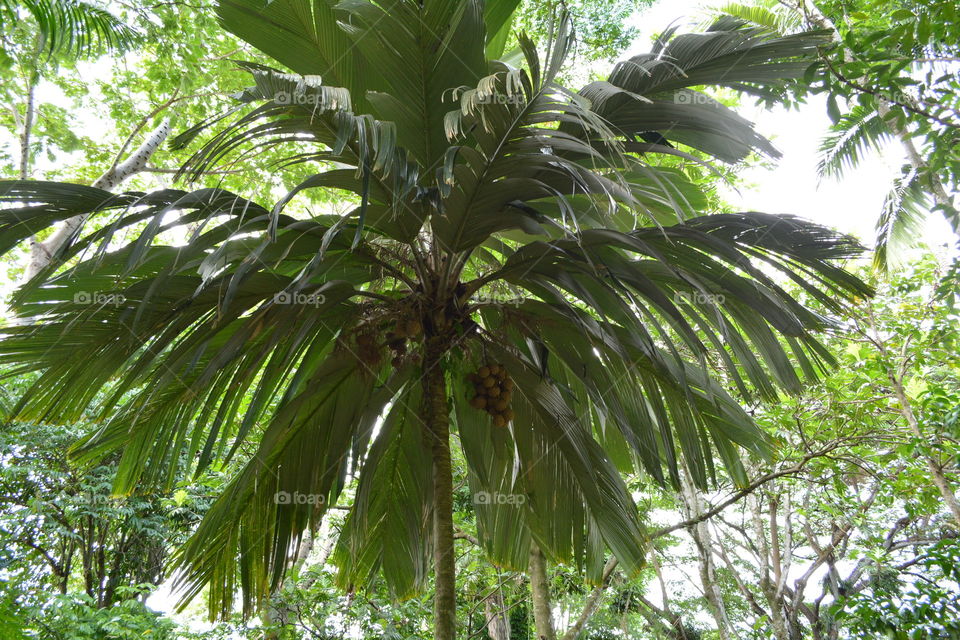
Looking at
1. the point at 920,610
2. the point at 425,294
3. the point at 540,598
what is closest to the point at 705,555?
the point at 540,598

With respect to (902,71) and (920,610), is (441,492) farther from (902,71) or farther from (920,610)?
(902,71)

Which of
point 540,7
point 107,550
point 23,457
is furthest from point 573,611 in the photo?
point 540,7

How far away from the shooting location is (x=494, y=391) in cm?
251

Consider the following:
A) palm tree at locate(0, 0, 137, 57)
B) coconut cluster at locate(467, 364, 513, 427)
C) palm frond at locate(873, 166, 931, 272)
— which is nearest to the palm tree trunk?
coconut cluster at locate(467, 364, 513, 427)

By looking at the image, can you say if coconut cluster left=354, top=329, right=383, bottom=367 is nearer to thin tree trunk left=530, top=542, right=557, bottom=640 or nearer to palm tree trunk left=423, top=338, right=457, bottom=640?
palm tree trunk left=423, top=338, right=457, bottom=640

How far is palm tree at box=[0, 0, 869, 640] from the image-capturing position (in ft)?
6.92

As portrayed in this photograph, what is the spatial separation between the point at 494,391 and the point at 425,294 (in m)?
0.50

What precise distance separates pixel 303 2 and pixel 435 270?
119 cm

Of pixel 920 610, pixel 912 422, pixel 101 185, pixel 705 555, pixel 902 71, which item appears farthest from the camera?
pixel 705 555

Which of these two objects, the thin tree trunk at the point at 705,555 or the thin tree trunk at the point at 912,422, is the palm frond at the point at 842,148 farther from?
the thin tree trunk at the point at 705,555

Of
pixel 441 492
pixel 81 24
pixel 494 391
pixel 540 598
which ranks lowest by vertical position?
pixel 540 598

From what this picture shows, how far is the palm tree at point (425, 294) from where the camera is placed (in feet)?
6.92

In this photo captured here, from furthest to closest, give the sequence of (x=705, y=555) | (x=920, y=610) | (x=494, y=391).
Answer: (x=705, y=555)
(x=920, y=610)
(x=494, y=391)

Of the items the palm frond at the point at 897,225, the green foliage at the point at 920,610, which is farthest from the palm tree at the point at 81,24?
the palm frond at the point at 897,225
